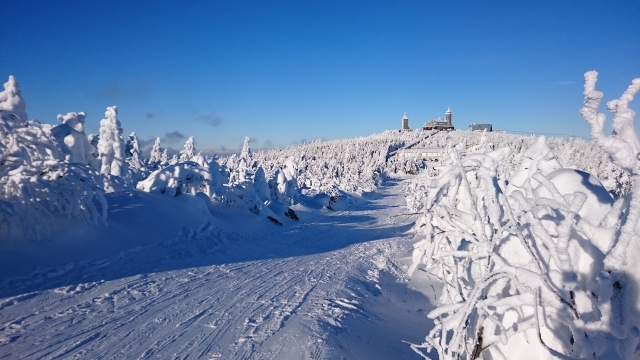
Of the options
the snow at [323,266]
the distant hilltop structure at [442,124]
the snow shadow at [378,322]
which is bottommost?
the snow shadow at [378,322]

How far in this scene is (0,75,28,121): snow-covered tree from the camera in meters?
9.02

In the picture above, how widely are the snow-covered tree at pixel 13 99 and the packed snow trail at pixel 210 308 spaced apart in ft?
15.6

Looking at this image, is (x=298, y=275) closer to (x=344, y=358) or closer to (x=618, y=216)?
(x=344, y=358)

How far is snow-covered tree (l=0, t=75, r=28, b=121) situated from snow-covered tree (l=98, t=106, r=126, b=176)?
25.9 ft

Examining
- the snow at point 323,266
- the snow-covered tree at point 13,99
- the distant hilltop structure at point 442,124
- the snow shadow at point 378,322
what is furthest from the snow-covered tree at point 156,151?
the distant hilltop structure at point 442,124

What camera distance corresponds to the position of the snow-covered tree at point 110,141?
17.5 m

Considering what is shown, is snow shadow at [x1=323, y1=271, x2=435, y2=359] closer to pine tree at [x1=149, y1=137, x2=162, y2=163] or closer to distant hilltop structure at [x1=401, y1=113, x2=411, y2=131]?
pine tree at [x1=149, y1=137, x2=162, y2=163]

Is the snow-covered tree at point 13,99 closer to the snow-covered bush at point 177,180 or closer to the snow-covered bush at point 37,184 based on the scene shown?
the snow-covered bush at point 37,184

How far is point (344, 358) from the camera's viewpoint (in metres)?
4.75

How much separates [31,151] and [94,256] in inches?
107

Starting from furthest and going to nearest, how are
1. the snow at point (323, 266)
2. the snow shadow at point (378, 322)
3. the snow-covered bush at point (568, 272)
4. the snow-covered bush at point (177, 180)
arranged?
1. the snow-covered bush at point (177, 180)
2. the snow shadow at point (378, 322)
3. the snow at point (323, 266)
4. the snow-covered bush at point (568, 272)

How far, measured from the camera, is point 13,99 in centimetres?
916

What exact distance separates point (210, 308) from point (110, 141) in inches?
610

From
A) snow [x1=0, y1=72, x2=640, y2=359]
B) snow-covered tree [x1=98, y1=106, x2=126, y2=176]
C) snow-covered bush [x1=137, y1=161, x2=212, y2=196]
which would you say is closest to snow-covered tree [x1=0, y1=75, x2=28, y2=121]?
snow [x1=0, y1=72, x2=640, y2=359]
